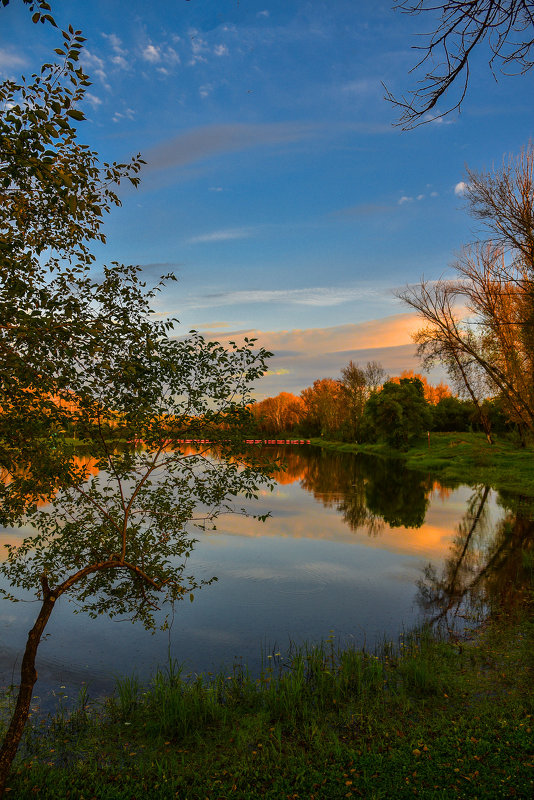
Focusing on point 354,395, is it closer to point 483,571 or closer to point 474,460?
point 474,460

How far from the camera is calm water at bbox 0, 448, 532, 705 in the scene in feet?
40.1

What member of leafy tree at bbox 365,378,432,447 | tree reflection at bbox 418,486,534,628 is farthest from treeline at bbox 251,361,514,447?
tree reflection at bbox 418,486,534,628

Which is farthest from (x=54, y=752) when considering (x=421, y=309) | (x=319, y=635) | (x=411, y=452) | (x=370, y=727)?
(x=411, y=452)

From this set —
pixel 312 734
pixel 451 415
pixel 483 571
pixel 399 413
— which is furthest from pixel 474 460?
pixel 312 734

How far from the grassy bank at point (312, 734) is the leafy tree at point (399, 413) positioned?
61.4m

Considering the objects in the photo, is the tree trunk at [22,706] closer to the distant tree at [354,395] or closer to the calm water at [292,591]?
the calm water at [292,591]

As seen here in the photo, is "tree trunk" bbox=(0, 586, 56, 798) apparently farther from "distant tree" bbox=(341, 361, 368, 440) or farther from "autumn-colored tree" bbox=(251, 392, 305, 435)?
"autumn-colored tree" bbox=(251, 392, 305, 435)

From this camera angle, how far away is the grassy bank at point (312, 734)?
6578mm

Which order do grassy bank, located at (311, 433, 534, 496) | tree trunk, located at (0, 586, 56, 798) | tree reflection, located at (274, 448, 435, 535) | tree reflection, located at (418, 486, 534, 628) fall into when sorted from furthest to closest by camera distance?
grassy bank, located at (311, 433, 534, 496), tree reflection, located at (274, 448, 435, 535), tree reflection, located at (418, 486, 534, 628), tree trunk, located at (0, 586, 56, 798)

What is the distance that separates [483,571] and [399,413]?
52784mm

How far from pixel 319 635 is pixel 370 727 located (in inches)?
193

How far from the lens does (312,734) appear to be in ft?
26.2

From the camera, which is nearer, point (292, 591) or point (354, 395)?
point (292, 591)

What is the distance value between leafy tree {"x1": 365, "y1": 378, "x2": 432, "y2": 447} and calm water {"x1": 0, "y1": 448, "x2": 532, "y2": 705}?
3839 centimetres
